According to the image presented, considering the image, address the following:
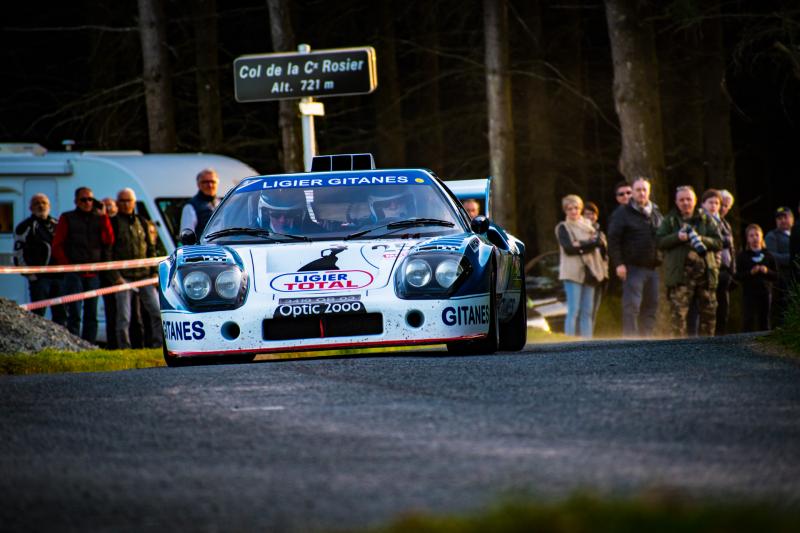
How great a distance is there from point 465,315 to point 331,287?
0.90 m

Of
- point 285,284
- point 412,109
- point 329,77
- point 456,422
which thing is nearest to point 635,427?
point 456,422

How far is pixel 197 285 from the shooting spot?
10.5m

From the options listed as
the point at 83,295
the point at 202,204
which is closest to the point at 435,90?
the point at 83,295

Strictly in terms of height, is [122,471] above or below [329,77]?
below

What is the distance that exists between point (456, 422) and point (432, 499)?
1905 millimetres

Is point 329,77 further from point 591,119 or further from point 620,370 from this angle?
point 591,119

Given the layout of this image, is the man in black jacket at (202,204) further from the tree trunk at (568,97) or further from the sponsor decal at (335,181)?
the tree trunk at (568,97)

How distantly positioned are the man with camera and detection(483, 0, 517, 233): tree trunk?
1018 cm

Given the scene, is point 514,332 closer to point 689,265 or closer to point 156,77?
point 689,265

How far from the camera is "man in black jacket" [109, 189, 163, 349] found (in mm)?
18125

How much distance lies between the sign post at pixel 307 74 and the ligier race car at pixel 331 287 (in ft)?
18.1

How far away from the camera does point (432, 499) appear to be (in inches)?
199

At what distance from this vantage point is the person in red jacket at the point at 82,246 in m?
17.7

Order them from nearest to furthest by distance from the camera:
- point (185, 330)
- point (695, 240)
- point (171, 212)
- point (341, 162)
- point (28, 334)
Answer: point (185, 330) → point (28, 334) → point (341, 162) → point (695, 240) → point (171, 212)
